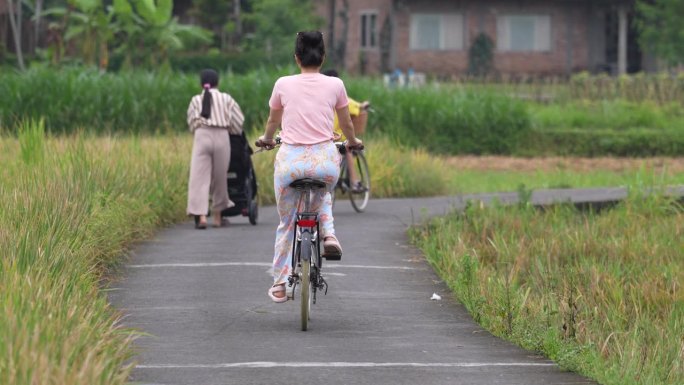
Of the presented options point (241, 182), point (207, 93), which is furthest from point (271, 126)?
point (241, 182)

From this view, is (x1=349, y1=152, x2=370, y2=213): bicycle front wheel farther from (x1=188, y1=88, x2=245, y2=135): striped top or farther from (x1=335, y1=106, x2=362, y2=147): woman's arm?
(x1=335, y1=106, x2=362, y2=147): woman's arm

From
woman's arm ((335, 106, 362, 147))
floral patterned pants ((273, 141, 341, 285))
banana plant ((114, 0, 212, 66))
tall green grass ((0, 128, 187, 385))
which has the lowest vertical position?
tall green grass ((0, 128, 187, 385))

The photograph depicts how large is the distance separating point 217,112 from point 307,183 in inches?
264

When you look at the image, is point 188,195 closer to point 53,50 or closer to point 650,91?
point 53,50

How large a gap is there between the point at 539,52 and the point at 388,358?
4467 centimetres

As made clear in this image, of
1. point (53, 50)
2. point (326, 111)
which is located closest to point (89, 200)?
point (326, 111)

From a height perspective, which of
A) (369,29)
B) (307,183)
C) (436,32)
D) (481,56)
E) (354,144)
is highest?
(369,29)

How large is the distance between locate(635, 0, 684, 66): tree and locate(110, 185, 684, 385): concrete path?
33688mm

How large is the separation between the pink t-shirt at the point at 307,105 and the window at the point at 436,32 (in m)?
43.0

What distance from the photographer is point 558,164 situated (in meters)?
31.1

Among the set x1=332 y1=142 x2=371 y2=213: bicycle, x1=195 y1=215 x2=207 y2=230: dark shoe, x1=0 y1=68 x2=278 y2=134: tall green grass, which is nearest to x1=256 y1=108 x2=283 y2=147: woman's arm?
x1=195 y1=215 x2=207 y2=230: dark shoe

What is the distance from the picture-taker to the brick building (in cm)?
5331

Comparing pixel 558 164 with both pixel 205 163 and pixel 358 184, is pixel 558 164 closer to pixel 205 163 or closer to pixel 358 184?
pixel 358 184

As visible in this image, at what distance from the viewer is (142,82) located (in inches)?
1150
